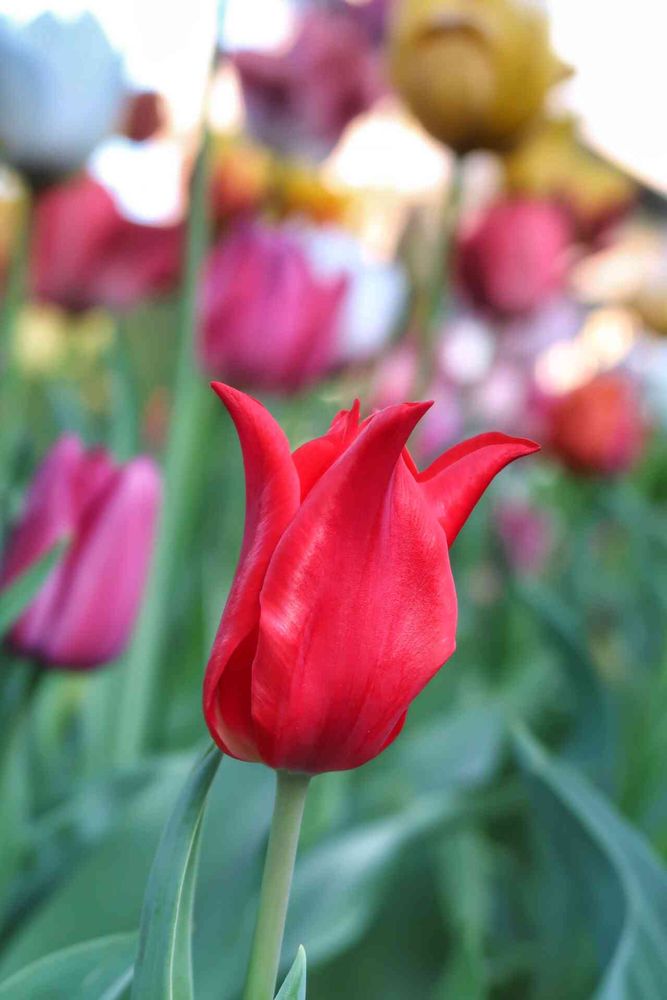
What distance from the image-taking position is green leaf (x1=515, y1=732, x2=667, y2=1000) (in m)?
0.31

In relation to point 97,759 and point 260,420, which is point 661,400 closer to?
point 97,759

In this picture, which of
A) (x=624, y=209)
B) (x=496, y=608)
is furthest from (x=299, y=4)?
(x=496, y=608)

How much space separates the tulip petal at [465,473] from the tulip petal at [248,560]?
1.2 inches

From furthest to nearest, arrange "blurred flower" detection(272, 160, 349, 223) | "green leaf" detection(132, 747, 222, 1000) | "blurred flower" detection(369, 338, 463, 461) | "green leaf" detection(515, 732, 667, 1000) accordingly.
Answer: "blurred flower" detection(369, 338, 463, 461)
"blurred flower" detection(272, 160, 349, 223)
"green leaf" detection(515, 732, 667, 1000)
"green leaf" detection(132, 747, 222, 1000)

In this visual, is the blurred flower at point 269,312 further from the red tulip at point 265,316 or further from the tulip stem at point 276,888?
the tulip stem at point 276,888

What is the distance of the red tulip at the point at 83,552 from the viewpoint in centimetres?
38

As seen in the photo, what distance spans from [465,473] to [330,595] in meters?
0.04

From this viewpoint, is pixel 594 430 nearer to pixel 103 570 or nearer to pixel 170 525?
pixel 170 525

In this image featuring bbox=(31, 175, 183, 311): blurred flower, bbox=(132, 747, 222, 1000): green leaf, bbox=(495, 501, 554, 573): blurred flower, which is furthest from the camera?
bbox=(495, 501, 554, 573): blurred flower

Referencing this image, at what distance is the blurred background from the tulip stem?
0.04m

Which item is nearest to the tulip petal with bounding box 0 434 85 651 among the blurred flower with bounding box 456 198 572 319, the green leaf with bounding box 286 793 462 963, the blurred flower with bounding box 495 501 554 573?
the green leaf with bounding box 286 793 462 963

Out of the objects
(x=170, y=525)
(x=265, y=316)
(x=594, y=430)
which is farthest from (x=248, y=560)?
(x=594, y=430)

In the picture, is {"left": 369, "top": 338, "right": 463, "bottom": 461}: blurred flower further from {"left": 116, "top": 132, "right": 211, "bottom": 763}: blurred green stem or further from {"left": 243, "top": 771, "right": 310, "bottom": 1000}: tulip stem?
{"left": 243, "top": 771, "right": 310, "bottom": 1000}: tulip stem

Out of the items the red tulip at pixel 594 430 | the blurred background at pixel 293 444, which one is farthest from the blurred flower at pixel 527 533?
the red tulip at pixel 594 430
